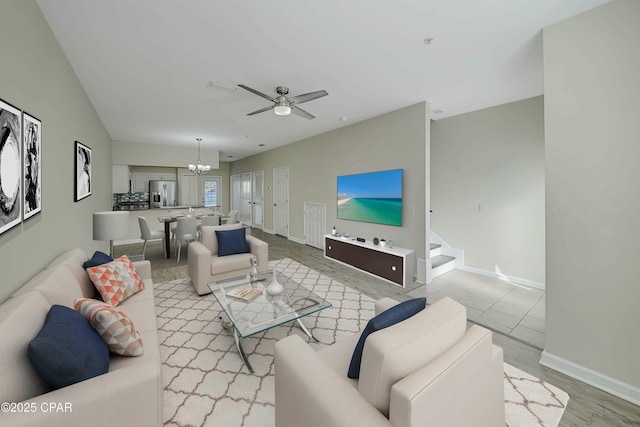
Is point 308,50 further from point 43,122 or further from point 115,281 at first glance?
point 115,281

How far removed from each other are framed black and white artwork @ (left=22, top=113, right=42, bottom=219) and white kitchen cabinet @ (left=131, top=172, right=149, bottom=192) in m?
6.93

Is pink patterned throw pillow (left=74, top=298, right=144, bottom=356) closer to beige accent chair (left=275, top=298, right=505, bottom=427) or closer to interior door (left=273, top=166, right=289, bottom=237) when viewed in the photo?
beige accent chair (left=275, top=298, right=505, bottom=427)

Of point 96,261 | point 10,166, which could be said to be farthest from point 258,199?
point 10,166

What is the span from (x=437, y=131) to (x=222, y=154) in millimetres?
6881

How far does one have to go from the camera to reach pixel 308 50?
2.39 meters

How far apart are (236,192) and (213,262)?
7.50m

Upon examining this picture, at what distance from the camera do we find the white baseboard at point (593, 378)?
171 cm

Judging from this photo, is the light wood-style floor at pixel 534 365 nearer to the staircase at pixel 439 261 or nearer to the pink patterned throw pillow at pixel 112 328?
the staircase at pixel 439 261

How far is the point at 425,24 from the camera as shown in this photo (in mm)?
2033

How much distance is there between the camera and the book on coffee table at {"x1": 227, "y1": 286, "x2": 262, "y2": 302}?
90.4 inches

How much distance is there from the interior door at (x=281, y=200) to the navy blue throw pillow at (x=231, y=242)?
350 cm

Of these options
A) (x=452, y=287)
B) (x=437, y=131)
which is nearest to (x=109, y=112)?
(x=437, y=131)

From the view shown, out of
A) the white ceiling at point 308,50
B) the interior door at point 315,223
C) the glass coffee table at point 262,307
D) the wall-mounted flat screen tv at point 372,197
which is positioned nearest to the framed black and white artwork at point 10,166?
the white ceiling at point 308,50

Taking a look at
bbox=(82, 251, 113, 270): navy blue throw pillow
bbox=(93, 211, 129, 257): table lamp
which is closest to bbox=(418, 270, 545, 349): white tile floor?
bbox=(82, 251, 113, 270): navy blue throw pillow
